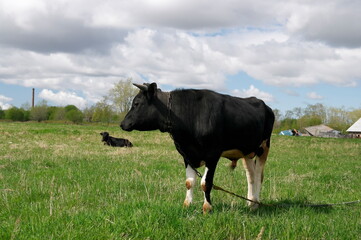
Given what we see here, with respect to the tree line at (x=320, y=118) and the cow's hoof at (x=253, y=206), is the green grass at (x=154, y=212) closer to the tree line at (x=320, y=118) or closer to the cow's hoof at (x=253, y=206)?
the cow's hoof at (x=253, y=206)

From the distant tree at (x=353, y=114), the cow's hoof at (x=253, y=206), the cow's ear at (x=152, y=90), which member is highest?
the distant tree at (x=353, y=114)

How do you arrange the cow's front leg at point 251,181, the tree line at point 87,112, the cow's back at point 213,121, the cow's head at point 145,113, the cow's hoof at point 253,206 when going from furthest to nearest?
1. the tree line at point 87,112
2. the cow's front leg at point 251,181
3. the cow's hoof at point 253,206
4. the cow's head at point 145,113
5. the cow's back at point 213,121

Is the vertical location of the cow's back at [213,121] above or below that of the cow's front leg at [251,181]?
above

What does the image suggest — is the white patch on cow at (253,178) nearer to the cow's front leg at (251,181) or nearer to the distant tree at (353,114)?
the cow's front leg at (251,181)

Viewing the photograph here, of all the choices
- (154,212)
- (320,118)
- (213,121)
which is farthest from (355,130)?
(154,212)

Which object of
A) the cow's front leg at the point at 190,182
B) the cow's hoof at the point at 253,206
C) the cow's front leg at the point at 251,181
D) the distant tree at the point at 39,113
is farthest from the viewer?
the distant tree at the point at 39,113

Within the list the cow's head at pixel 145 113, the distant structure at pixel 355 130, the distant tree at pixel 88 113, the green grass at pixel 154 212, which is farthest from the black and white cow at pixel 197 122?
the distant structure at pixel 355 130

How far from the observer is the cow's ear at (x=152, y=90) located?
559 centimetres

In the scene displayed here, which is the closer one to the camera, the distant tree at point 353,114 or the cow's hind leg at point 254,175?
the cow's hind leg at point 254,175

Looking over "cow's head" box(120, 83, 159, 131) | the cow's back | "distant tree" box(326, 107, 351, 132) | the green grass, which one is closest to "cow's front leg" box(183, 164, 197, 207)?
the green grass

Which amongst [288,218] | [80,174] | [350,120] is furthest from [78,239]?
[350,120]

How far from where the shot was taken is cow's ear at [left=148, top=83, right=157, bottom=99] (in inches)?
220

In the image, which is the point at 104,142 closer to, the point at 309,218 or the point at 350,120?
the point at 309,218

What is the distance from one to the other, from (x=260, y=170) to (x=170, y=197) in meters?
1.73
